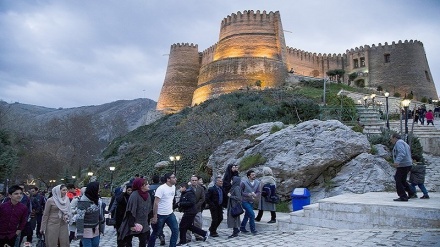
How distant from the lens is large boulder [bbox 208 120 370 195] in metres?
10.6

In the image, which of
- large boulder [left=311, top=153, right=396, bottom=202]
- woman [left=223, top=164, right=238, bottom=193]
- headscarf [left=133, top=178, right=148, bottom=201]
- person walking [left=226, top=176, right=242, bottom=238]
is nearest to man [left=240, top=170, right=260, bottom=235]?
person walking [left=226, top=176, right=242, bottom=238]

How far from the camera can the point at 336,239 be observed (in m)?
5.56

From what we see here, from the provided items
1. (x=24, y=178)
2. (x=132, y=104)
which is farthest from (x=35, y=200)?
(x=132, y=104)

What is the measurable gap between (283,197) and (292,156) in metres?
1.30

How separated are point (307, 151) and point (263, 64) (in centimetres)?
2565

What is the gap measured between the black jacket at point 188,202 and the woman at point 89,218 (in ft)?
5.33

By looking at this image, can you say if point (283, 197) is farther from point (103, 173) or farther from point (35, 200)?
point (103, 173)

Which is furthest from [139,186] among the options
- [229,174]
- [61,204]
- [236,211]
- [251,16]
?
[251,16]

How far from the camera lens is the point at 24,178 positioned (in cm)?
3581

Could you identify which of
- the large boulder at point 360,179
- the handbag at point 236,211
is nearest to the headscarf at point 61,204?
the handbag at point 236,211

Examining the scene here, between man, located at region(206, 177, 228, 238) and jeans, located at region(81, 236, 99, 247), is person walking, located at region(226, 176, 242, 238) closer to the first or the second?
man, located at region(206, 177, 228, 238)

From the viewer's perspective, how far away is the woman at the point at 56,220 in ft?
17.1

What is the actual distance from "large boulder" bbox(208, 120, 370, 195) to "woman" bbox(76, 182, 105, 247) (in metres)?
6.50

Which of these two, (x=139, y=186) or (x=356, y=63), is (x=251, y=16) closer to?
(x=356, y=63)
